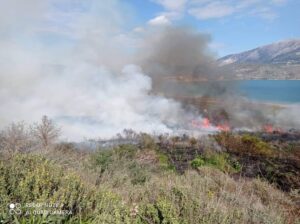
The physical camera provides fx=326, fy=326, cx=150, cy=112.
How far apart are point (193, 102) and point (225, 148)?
Answer: 3364cm

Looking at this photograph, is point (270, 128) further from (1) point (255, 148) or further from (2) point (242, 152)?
(2) point (242, 152)

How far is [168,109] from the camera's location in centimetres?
6128

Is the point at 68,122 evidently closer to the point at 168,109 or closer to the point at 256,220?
the point at 168,109

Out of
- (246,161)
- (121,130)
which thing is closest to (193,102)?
(121,130)

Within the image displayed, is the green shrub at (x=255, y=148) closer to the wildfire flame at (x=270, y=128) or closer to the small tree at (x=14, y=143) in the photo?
the small tree at (x=14, y=143)

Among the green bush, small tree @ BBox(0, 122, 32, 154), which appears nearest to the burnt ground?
small tree @ BBox(0, 122, 32, 154)

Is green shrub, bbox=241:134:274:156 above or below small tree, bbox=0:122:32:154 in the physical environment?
below

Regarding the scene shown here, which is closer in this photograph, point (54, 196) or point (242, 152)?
point (54, 196)

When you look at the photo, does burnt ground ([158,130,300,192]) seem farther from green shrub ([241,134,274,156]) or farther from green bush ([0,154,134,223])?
green bush ([0,154,134,223])

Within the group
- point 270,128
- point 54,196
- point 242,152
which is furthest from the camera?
point 270,128

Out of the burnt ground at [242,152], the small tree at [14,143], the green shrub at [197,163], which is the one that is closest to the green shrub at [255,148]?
the burnt ground at [242,152]

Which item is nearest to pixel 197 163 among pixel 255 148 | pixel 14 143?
pixel 255 148

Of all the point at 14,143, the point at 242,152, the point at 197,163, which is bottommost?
the point at 242,152

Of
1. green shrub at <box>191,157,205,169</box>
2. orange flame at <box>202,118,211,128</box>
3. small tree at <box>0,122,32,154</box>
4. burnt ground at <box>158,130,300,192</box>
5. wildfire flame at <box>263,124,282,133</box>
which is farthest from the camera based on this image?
orange flame at <box>202,118,211,128</box>
